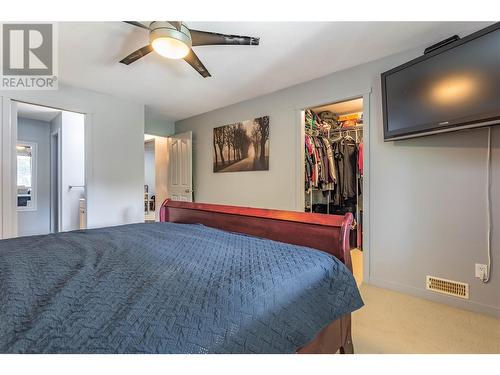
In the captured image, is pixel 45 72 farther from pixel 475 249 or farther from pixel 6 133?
pixel 475 249

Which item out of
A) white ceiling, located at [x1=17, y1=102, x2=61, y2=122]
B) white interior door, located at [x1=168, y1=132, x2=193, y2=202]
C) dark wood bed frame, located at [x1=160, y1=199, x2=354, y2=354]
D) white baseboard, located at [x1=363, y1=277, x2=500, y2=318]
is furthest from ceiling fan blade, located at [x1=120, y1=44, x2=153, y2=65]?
white baseboard, located at [x1=363, y1=277, x2=500, y2=318]

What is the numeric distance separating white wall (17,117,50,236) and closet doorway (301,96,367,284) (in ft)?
15.3

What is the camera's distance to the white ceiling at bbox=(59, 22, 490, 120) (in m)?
1.92

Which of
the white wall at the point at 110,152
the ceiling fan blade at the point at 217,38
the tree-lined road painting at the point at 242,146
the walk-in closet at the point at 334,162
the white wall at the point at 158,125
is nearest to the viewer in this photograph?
the ceiling fan blade at the point at 217,38

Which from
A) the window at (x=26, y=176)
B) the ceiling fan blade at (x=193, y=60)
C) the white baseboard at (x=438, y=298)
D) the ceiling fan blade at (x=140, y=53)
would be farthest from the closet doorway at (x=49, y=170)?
the white baseboard at (x=438, y=298)

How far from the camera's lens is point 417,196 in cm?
222

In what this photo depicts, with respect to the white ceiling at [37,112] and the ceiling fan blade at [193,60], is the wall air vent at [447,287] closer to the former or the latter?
the ceiling fan blade at [193,60]

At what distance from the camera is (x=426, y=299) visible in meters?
2.14

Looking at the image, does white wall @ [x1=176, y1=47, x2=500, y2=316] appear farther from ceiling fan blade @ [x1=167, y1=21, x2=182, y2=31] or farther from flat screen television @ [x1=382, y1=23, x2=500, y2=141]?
ceiling fan blade @ [x1=167, y1=21, x2=182, y2=31]

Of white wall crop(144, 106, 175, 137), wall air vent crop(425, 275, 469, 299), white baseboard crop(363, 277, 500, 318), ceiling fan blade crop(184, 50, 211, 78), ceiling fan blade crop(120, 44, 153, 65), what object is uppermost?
white wall crop(144, 106, 175, 137)

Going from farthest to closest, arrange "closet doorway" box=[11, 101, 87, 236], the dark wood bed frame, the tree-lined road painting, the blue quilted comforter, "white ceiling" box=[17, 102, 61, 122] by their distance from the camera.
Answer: "closet doorway" box=[11, 101, 87, 236] → "white ceiling" box=[17, 102, 61, 122] → the tree-lined road painting → the dark wood bed frame → the blue quilted comforter

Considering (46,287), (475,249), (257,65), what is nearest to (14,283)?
(46,287)

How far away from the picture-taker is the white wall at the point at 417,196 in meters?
1.93

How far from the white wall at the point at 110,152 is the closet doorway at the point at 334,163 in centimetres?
242
